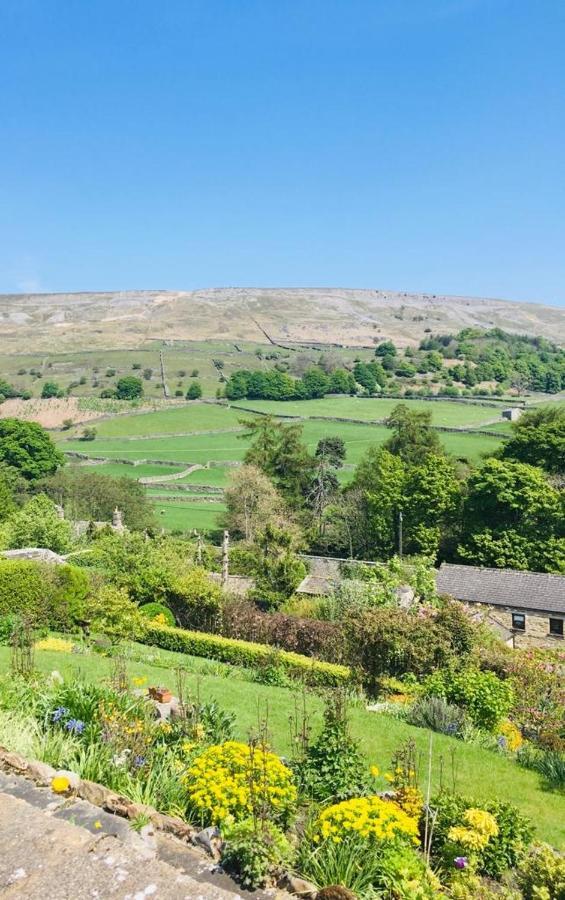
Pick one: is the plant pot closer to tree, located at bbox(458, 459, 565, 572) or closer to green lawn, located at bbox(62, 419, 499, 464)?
tree, located at bbox(458, 459, 565, 572)

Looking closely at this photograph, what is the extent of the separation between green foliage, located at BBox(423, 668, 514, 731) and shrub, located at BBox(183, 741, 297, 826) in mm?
7774

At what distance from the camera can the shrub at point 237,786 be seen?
6.80 metres

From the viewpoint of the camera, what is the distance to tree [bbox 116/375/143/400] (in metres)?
115

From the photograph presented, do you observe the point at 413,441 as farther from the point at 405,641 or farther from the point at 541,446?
the point at 405,641

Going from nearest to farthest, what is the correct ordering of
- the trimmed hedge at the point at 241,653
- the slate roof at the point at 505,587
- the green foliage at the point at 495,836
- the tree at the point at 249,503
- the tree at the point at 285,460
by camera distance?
the green foliage at the point at 495,836 → the trimmed hedge at the point at 241,653 → the slate roof at the point at 505,587 → the tree at the point at 249,503 → the tree at the point at 285,460

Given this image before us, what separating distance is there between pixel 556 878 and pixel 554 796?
4.59m

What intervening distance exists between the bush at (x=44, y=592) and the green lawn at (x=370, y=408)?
71.9 meters

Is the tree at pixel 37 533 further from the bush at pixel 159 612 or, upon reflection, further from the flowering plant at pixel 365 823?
the flowering plant at pixel 365 823

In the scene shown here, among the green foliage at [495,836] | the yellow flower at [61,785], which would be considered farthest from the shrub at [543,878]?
the yellow flower at [61,785]

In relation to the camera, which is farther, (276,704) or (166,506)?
(166,506)

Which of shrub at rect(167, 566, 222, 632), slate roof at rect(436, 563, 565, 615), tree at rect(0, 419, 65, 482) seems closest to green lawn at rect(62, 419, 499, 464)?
tree at rect(0, 419, 65, 482)

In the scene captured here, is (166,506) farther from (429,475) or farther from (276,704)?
(276,704)

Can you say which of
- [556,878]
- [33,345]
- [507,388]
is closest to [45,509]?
[556,878]

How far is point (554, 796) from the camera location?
1050 cm
